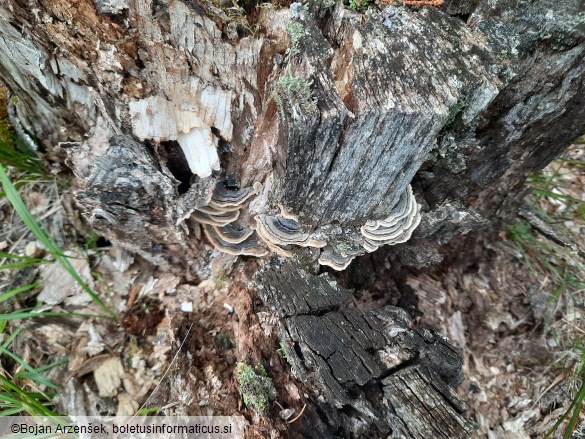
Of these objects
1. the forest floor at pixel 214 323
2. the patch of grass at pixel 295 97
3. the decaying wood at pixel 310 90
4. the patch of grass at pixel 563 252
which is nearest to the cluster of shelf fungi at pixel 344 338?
the decaying wood at pixel 310 90

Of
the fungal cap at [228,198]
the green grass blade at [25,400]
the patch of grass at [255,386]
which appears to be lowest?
the green grass blade at [25,400]

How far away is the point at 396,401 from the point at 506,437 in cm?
179

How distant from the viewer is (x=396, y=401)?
2.73 m

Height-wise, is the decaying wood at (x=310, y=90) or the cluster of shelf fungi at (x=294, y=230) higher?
the decaying wood at (x=310, y=90)

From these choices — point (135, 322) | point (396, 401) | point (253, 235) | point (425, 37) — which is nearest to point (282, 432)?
point (396, 401)

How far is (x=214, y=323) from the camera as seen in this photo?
3494 millimetres

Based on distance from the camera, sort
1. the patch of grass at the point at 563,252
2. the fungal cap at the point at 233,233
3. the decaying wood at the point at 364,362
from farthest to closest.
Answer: the patch of grass at the point at 563,252
the fungal cap at the point at 233,233
the decaying wood at the point at 364,362

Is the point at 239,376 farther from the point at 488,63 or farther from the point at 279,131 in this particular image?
the point at 488,63

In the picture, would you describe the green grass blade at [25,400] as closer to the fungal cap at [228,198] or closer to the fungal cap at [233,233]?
the fungal cap at [233,233]

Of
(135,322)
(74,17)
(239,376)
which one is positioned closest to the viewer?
(74,17)

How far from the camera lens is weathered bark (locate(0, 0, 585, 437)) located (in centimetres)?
257

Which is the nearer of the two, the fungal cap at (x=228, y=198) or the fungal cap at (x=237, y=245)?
the fungal cap at (x=228, y=198)

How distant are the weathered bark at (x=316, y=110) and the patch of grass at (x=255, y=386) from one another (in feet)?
0.98

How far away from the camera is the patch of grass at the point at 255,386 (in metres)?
2.74
